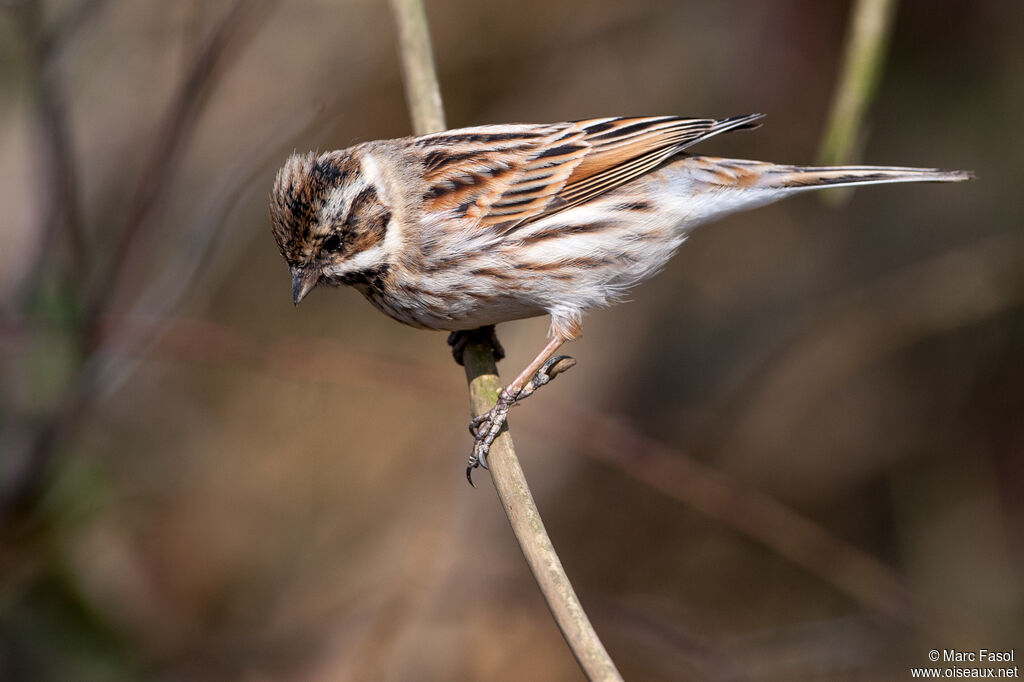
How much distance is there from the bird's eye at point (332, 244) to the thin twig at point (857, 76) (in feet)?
7.02

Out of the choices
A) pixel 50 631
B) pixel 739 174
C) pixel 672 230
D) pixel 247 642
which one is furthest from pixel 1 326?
pixel 739 174

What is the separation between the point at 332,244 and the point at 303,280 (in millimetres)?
202

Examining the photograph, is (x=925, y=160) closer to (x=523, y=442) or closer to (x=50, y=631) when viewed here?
(x=523, y=442)

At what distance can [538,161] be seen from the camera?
206 inches

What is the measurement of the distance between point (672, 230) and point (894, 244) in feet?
11.1

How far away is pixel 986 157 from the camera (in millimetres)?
7480

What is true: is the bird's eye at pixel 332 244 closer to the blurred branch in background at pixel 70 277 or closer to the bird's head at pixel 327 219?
the bird's head at pixel 327 219

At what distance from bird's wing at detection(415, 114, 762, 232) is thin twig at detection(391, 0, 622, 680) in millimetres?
229

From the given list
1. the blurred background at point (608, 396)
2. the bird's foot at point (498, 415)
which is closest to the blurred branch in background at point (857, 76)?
the bird's foot at point (498, 415)

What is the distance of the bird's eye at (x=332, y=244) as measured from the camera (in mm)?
4688

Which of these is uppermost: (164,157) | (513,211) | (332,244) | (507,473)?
(164,157)

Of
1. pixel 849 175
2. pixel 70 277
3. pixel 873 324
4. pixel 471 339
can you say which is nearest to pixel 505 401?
pixel 471 339

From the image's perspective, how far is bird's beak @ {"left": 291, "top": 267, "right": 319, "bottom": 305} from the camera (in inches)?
183

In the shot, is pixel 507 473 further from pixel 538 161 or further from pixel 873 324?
pixel 873 324
